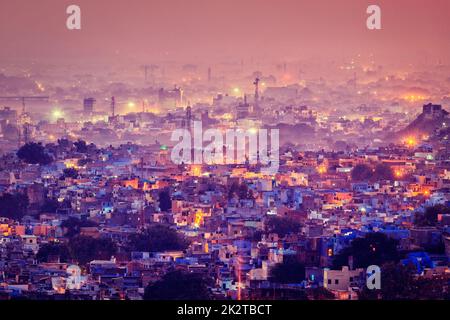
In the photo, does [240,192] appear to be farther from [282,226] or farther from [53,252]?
[53,252]

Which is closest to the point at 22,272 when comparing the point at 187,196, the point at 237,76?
the point at 187,196

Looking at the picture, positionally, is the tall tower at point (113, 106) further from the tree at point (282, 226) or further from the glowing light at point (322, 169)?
the tree at point (282, 226)

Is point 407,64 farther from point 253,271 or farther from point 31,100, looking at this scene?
point 253,271

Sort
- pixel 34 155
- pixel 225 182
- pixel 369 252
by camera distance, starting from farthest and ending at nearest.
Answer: pixel 34 155 → pixel 225 182 → pixel 369 252

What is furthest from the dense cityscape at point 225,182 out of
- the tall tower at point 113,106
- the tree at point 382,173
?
the tall tower at point 113,106

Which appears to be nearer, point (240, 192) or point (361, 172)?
point (240, 192)

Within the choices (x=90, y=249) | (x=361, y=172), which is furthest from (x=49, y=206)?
(x=361, y=172)
